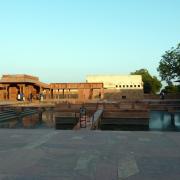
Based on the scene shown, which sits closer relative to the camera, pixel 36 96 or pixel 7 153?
pixel 7 153

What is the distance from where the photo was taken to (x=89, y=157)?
6820mm

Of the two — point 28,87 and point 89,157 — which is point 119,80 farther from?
point 89,157

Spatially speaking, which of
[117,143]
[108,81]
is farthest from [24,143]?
[108,81]

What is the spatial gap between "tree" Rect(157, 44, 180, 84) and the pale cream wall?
19.5 metres

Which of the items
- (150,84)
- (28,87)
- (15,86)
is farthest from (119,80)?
(15,86)

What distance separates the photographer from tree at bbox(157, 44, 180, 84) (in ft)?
202

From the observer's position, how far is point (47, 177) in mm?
5312

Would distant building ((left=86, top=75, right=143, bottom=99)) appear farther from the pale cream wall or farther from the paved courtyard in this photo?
the paved courtyard

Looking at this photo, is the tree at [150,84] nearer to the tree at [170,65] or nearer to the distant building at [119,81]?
the distant building at [119,81]

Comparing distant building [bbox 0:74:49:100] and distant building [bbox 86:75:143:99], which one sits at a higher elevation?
distant building [bbox 86:75:143:99]

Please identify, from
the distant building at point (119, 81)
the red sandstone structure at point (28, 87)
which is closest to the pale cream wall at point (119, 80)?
the distant building at point (119, 81)

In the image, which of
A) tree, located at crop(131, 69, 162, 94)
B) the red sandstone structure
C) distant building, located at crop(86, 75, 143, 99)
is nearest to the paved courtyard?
the red sandstone structure

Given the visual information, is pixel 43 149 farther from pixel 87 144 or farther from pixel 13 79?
pixel 13 79

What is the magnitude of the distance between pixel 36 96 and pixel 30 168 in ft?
169
